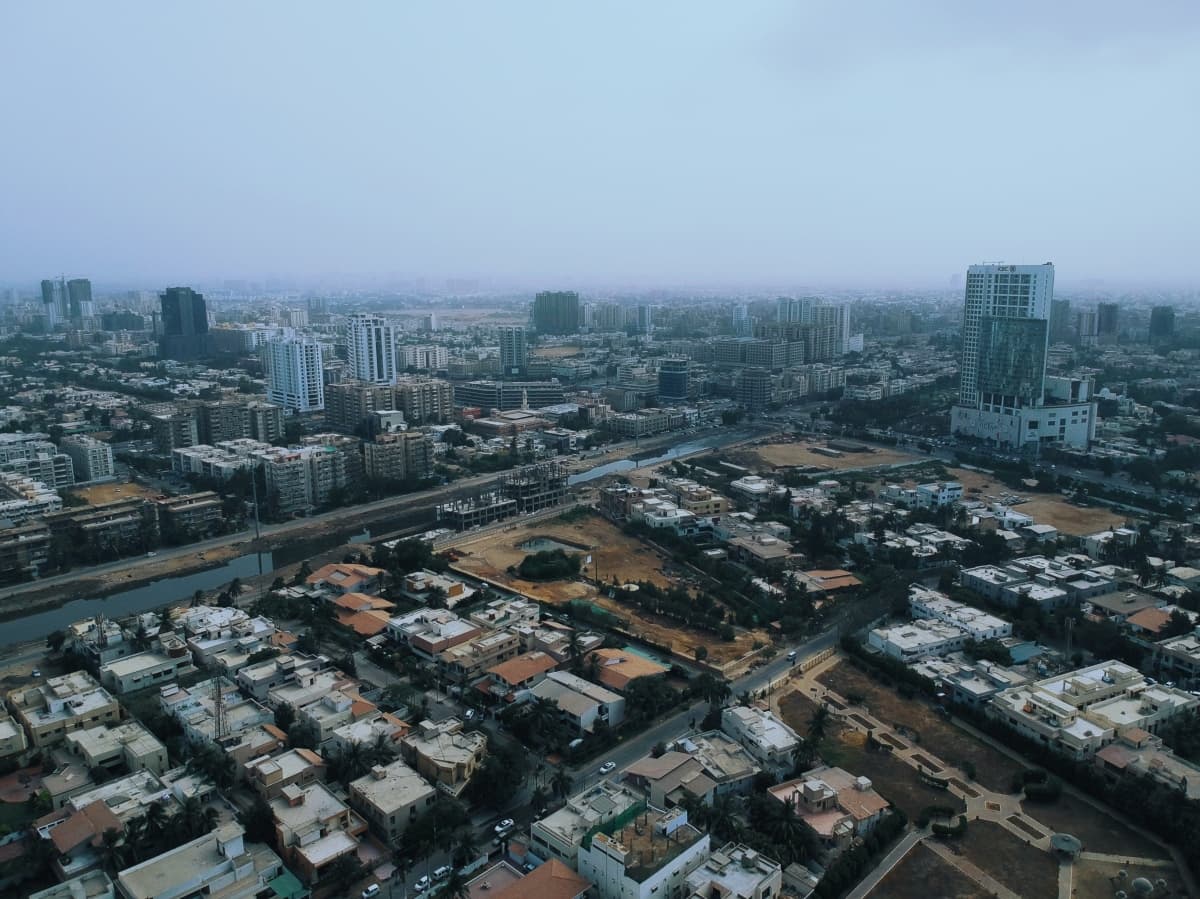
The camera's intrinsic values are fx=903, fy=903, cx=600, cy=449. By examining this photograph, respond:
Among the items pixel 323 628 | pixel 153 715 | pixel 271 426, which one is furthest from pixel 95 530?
pixel 271 426

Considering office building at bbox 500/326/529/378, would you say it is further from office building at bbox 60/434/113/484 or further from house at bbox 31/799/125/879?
house at bbox 31/799/125/879

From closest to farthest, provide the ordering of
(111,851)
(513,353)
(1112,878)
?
1. (111,851)
2. (1112,878)
3. (513,353)

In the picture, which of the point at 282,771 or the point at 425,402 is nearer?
the point at 282,771

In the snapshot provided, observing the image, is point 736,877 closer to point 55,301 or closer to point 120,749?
point 120,749

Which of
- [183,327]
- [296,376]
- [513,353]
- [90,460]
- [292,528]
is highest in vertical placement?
[183,327]

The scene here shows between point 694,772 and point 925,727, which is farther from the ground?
point 694,772

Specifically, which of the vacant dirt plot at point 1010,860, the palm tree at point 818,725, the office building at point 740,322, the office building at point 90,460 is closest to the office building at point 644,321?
the office building at point 740,322

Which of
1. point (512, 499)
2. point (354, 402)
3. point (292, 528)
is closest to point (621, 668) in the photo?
point (512, 499)
